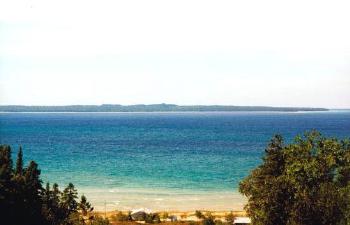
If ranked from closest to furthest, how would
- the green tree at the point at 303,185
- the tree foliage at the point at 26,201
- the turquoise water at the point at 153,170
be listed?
the green tree at the point at 303,185 < the tree foliage at the point at 26,201 < the turquoise water at the point at 153,170

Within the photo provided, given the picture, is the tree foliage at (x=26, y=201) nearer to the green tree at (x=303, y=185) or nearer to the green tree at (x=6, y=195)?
the green tree at (x=6, y=195)

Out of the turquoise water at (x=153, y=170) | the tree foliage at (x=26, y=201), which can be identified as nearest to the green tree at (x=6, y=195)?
the tree foliage at (x=26, y=201)

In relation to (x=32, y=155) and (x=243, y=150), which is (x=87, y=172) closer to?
(x=32, y=155)

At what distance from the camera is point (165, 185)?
224 ft

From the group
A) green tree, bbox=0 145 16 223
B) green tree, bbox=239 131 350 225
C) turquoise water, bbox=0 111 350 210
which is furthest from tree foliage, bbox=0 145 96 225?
turquoise water, bbox=0 111 350 210

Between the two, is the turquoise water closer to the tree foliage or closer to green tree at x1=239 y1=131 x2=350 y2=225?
the tree foliage

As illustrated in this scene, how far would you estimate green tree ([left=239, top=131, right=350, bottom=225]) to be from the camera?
25.0 metres

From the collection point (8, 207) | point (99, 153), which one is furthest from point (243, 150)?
point (8, 207)

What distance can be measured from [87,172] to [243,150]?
44.0 m

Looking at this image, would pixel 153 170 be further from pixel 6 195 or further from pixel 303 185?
pixel 6 195

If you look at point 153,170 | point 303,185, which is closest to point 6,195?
point 303,185

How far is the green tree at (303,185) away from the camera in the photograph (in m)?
25.0

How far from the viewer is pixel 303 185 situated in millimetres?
27609

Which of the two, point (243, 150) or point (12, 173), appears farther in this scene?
point (243, 150)
